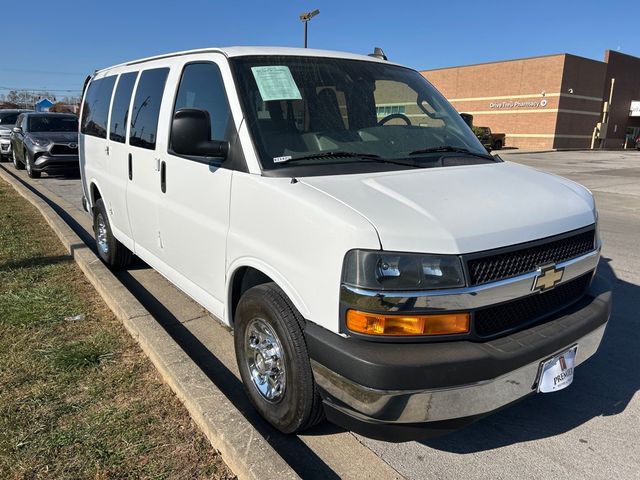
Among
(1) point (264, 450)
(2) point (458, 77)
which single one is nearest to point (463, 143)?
(1) point (264, 450)

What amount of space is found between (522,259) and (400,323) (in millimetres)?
682

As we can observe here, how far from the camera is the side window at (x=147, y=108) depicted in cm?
397

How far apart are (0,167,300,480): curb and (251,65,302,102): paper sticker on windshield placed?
1.72 m

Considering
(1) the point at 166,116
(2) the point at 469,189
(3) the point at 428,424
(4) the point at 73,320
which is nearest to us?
(3) the point at 428,424

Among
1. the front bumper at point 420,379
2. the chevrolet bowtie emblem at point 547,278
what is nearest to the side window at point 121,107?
the front bumper at point 420,379

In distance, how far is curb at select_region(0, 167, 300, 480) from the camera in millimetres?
2373

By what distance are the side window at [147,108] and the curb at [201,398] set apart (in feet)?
4.34

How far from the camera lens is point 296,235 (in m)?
2.43

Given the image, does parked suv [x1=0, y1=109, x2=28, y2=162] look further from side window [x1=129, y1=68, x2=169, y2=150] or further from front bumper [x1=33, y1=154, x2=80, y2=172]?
side window [x1=129, y1=68, x2=169, y2=150]

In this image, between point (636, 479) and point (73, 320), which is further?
point (73, 320)

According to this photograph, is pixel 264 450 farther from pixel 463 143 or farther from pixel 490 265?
pixel 463 143

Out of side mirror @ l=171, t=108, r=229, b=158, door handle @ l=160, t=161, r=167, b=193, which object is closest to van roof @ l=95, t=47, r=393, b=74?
side mirror @ l=171, t=108, r=229, b=158

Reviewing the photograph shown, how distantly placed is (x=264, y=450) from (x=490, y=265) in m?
1.36

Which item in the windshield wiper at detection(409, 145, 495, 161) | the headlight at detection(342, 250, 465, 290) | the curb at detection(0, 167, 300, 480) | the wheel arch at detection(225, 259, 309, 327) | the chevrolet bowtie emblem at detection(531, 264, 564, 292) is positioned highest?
the windshield wiper at detection(409, 145, 495, 161)
